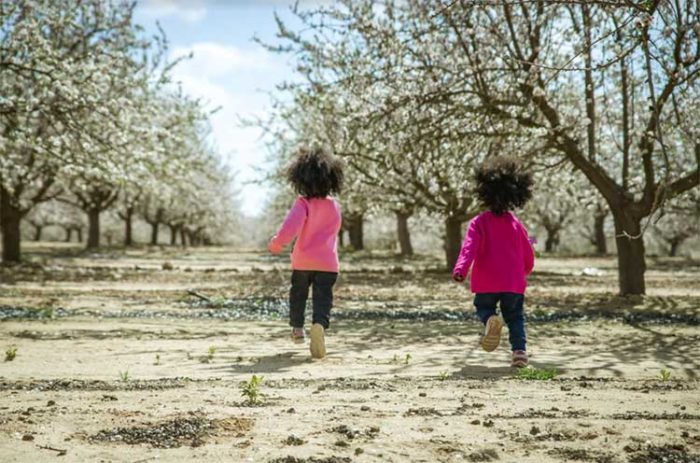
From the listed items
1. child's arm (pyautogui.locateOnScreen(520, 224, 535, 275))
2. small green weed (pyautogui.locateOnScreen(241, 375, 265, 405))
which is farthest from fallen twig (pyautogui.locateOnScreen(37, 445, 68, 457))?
child's arm (pyautogui.locateOnScreen(520, 224, 535, 275))

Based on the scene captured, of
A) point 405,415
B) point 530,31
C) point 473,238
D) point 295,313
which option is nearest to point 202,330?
point 295,313

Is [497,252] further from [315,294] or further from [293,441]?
[293,441]

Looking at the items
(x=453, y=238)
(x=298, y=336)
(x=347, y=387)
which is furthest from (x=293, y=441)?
(x=453, y=238)

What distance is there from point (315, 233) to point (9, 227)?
20.5 metres

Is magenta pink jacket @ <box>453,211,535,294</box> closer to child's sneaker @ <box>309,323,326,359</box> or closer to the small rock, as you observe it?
child's sneaker @ <box>309,323,326,359</box>

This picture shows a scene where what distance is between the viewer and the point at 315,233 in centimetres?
744

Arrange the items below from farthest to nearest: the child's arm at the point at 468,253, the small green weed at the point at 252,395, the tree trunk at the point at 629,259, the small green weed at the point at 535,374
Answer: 1. the tree trunk at the point at 629,259
2. the child's arm at the point at 468,253
3. the small green weed at the point at 535,374
4. the small green weed at the point at 252,395

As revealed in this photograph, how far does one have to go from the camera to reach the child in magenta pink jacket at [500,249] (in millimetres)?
6859

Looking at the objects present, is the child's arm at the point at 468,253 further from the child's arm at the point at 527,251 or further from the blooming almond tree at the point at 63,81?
the blooming almond tree at the point at 63,81

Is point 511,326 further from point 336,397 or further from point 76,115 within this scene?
point 76,115

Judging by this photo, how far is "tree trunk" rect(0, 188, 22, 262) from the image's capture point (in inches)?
953

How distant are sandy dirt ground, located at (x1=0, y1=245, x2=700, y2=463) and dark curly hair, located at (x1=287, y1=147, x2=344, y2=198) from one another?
5.50ft

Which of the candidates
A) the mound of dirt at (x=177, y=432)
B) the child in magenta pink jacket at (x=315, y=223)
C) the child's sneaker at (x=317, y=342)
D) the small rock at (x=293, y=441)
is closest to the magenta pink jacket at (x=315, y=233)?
the child in magenta pink jacket at (x=315, y=223)

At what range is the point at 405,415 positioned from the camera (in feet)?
14.4
